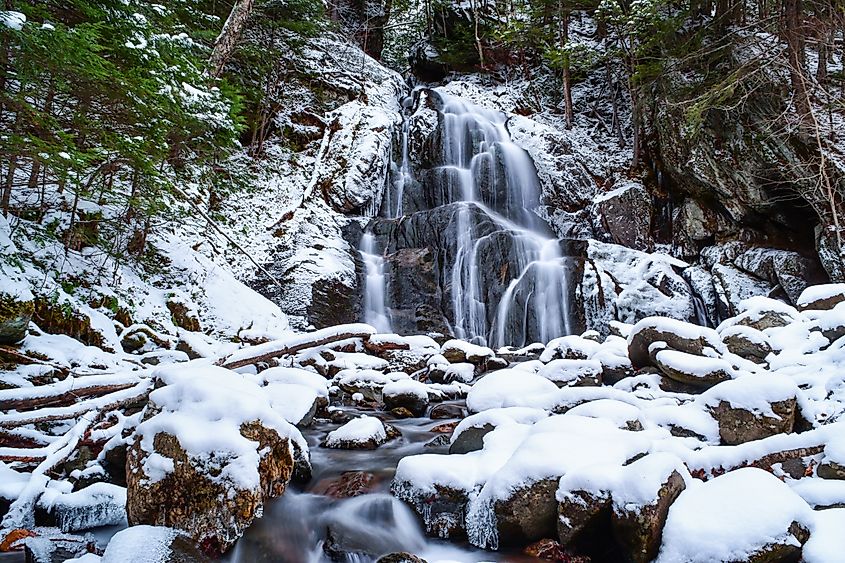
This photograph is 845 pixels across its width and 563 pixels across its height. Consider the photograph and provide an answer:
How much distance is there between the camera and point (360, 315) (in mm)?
12023

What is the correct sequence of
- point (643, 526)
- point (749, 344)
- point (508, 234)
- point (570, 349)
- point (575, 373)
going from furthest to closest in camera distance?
point (508, 234) < point (570, 349) < point (575, 373) < point (749, 344) < point (643, 526)

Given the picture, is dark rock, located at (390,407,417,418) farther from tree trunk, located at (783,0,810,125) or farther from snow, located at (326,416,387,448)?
tree trunk, located at (783,0,810,125)

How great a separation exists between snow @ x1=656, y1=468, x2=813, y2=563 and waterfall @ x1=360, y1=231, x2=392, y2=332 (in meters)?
9.54

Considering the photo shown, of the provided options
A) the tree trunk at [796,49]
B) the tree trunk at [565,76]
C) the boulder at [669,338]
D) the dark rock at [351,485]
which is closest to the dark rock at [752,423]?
the boulder at [669,338]

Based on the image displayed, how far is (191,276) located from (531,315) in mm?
7564

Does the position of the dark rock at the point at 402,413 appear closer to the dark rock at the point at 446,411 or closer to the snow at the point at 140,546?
the dark rock at the point at 446,411

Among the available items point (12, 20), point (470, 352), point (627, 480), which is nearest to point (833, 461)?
point (627, 480)

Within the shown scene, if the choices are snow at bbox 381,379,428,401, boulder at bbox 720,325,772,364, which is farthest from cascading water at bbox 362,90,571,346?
snow at bbox 381,379,428,401

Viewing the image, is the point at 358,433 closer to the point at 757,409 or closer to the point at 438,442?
the point at 438,442

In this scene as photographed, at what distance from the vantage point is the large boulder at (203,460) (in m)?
2.80

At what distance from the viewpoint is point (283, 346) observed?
492cm

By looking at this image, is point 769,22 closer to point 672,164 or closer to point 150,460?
point 672,164

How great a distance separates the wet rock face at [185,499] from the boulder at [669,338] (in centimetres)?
539

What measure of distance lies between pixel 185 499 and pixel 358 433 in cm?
214
